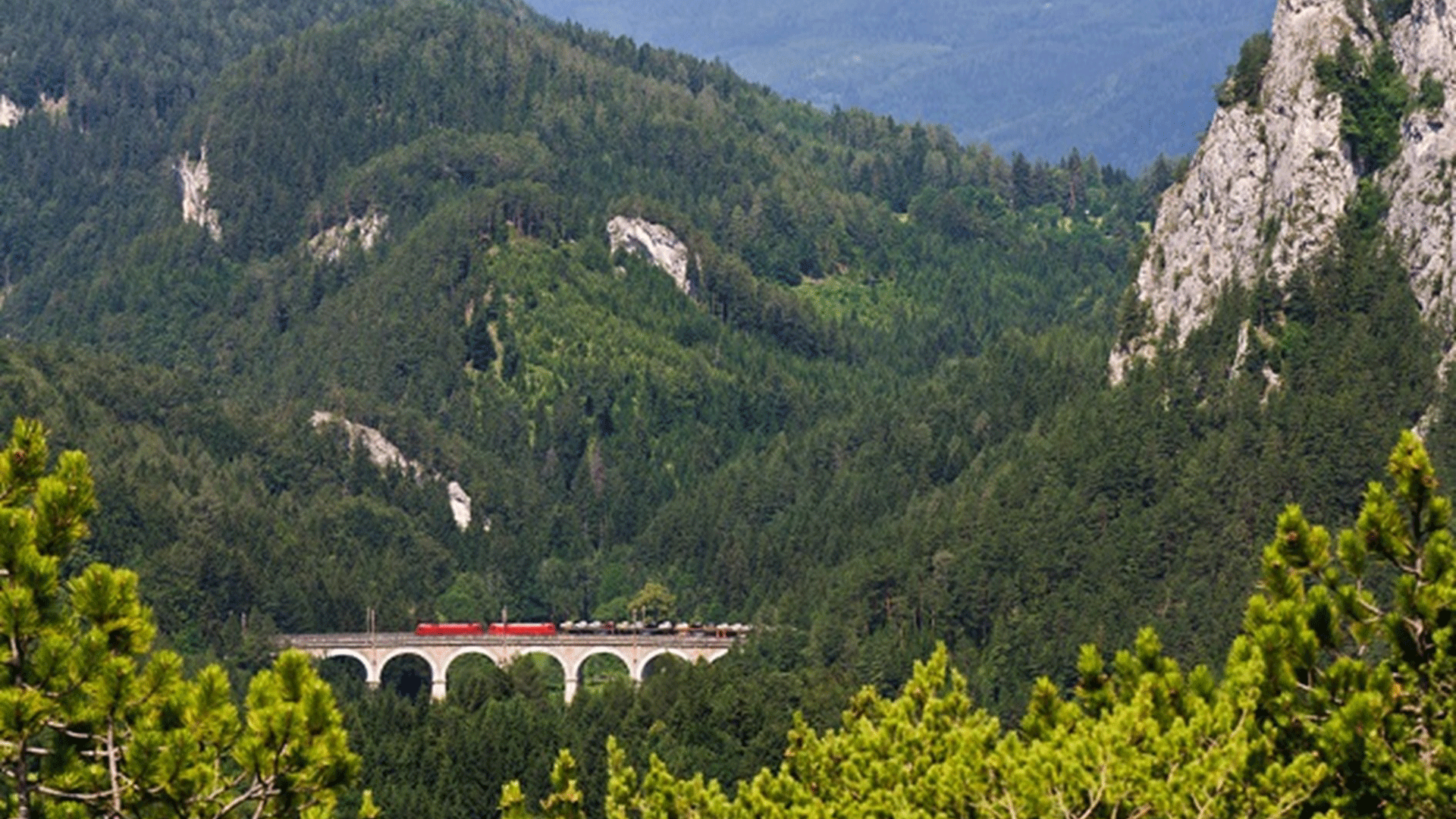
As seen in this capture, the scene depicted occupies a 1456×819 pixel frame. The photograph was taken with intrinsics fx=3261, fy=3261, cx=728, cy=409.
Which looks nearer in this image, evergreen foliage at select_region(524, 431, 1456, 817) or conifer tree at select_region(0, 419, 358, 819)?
conifer tree at select_region(0, 419, 358, 819)

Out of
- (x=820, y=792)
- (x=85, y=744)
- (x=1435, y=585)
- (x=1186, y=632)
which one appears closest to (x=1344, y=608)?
(x=1435, y=585)

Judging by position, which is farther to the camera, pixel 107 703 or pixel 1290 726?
pixel 1290 726

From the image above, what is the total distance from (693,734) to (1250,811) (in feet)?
356

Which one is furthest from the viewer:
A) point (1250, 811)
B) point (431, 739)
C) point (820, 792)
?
point (431, 739)

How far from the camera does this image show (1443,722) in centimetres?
6438

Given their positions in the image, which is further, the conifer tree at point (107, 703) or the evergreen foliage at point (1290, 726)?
the evergreen foliage at point (1290, 726)

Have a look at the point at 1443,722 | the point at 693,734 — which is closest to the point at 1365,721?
the point at 1443,722

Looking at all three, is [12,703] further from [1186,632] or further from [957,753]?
[1186,632]

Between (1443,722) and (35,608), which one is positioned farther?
(1443,722)

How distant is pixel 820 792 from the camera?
7644cm

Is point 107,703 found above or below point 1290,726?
above

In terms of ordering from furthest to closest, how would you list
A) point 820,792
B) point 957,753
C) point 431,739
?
point 431,739, point 820,792, point 957,753

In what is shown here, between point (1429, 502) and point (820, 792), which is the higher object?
point (1429, 502)

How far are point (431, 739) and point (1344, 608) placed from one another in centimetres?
10845
